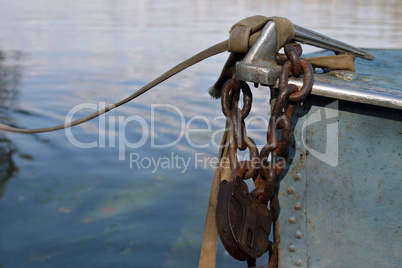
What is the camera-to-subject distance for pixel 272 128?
→ 1.61 meters

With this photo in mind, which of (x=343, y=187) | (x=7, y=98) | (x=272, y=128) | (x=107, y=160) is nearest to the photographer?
(x=272, y=128)

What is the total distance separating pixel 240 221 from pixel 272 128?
369 mm

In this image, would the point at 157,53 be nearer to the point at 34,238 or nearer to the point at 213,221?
the point at 34,238

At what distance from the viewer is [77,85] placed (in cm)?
727

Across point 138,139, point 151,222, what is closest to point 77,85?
point 138,139

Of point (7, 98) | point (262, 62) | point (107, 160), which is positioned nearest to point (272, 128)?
point (262, 62)

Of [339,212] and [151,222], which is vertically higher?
[339,212]

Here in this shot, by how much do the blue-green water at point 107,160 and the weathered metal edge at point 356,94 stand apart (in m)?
1.85

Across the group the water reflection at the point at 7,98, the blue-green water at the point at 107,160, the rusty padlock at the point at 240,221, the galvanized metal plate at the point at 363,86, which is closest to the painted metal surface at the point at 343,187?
the galvanized metal plate at the point at 363,86

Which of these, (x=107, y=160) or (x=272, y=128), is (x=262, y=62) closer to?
(x=272, y=128)

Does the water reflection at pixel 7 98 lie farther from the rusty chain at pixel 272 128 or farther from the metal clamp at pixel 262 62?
the metal clamp at pixel 262 62

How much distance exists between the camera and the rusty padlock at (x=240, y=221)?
1573 mm

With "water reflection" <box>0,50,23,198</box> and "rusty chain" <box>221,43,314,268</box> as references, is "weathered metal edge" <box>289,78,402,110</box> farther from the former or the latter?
"water reflection" <box>0,50,23,198</box>

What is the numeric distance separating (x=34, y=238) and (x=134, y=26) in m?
11.5
